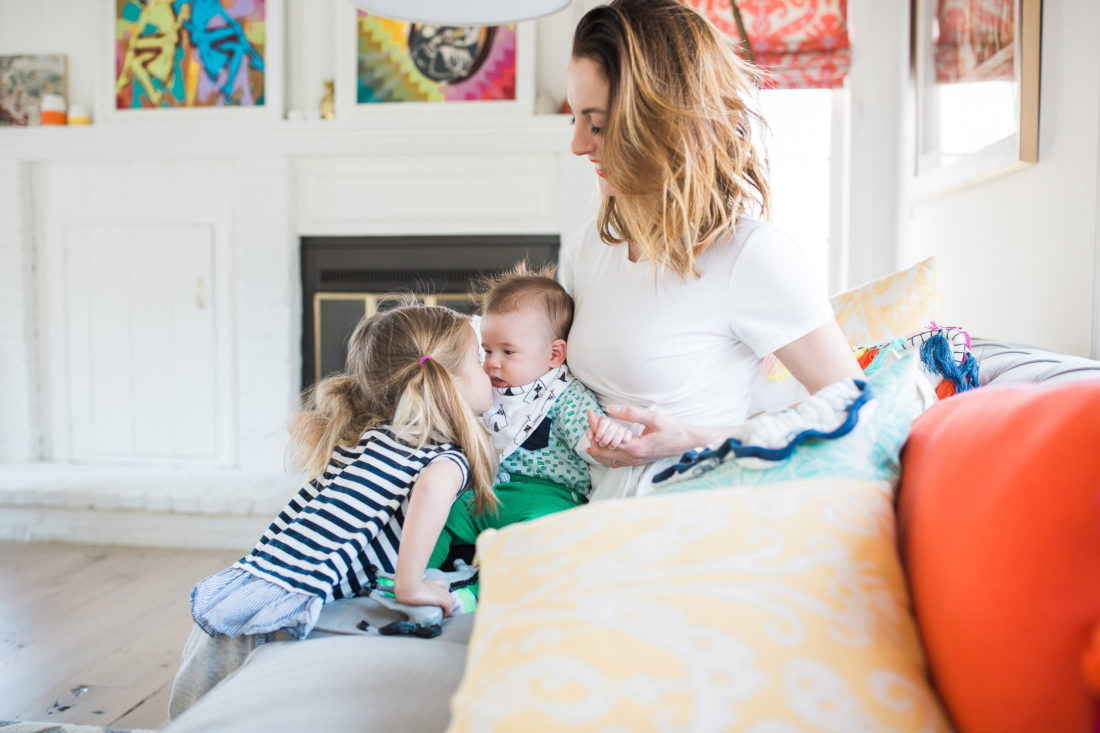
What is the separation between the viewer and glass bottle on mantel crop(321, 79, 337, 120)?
3.44 m

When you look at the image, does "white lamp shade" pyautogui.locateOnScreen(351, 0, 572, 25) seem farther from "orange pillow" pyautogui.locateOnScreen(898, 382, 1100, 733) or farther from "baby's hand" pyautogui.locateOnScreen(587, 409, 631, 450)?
"orange pillow" pyautogui.locateOnScreen(898, 382, 1100, 733)

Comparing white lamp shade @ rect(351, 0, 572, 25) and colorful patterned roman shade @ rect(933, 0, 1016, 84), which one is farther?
colorful patterned roman shade @ rect(933, 0, 1016, 84)

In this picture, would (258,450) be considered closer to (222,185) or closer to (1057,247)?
(222,185)

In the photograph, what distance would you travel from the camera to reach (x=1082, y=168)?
151 centimetres

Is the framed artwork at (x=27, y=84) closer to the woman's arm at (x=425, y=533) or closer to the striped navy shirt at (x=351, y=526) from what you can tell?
the striped navy shirt at (x=351, y=526)

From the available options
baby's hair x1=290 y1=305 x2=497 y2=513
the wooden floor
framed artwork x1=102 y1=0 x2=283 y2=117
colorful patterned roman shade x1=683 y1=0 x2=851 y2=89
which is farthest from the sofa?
framed artwork x1=102 y1=0 x2=283 y2=117


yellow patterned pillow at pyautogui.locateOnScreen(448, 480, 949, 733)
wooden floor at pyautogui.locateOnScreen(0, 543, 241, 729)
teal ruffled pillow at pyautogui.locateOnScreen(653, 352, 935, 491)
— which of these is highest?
teal ruffled pillow at pyautogui.locateOnScreen(653, 352, 935, 491)

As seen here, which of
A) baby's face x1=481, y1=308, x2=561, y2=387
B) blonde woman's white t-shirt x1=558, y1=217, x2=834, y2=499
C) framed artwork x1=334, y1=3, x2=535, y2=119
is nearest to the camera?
blonde woman's white t-shirt x1=558, y1=217, x2=834, y2=499

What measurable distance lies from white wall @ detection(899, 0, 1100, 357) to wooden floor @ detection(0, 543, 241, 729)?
2.01m

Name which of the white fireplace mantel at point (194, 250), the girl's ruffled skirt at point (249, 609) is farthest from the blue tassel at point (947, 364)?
the white fireplace mantel at point (194, 250)

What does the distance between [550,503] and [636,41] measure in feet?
2.29

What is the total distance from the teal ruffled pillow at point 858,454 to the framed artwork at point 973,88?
3.92 ft

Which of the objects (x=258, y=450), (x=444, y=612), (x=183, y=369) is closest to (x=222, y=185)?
(x=183, y=369)

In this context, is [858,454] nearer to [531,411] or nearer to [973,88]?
[531,411]
